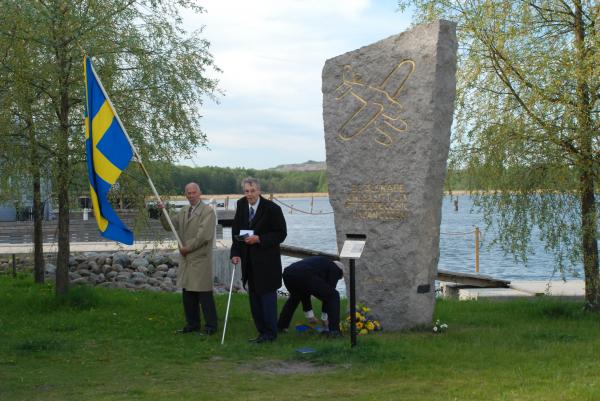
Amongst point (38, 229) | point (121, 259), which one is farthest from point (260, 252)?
point (121, 259)

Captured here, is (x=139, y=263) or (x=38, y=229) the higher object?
(x=38, y=229)

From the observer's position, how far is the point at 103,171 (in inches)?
399

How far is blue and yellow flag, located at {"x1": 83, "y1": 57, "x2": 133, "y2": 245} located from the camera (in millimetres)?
9992

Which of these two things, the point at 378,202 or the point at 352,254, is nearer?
the point at 352,254

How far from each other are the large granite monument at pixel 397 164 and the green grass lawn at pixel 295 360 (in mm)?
668

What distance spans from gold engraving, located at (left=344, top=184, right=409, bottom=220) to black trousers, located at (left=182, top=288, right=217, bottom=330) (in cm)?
210

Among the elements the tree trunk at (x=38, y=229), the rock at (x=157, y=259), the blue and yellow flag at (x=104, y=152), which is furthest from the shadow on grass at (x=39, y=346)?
the rock at (x=157, y=259)

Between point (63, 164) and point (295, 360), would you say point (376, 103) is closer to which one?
point (295, 360)

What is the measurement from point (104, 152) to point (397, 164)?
3.57 m

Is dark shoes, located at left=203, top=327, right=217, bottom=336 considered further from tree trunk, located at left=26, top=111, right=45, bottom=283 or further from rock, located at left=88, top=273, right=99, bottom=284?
rock, located at left=88, top=273, right=99, bottom=284

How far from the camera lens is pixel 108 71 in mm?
12391

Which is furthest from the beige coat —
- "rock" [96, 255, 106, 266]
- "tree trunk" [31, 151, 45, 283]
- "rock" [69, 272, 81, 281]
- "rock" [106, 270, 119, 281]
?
"rock" [96, 255, 106, 266]

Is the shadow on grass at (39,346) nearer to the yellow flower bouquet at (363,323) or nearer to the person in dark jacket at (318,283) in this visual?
the person in dark jacket at (318,283)

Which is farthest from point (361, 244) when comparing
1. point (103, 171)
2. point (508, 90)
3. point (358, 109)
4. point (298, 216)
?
point (298, 216)
